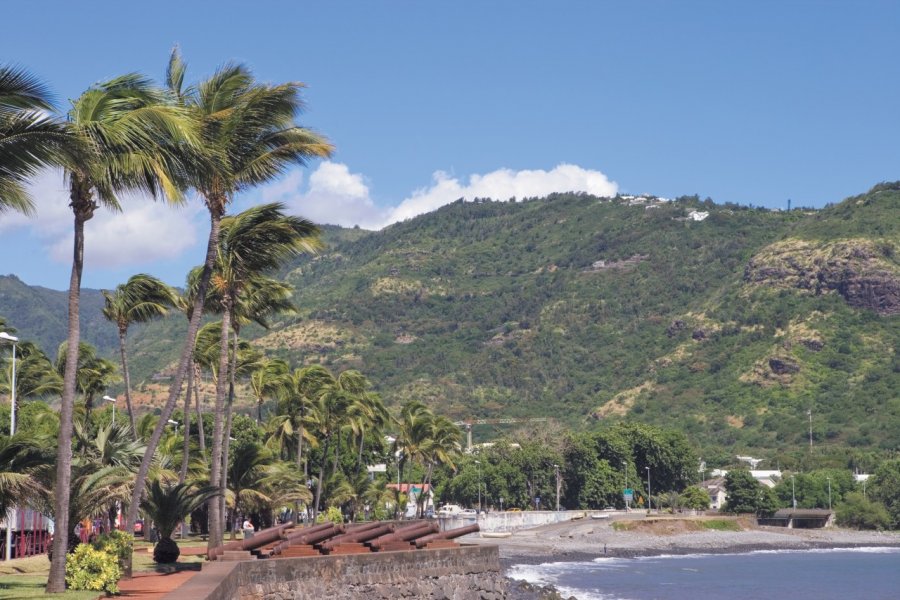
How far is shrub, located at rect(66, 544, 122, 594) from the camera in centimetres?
2311

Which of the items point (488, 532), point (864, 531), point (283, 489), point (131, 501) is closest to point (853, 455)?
point (864, 531)

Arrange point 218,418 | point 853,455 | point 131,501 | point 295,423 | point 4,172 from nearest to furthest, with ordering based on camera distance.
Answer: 1. point 4,172
2. point 131,501
3. point 218,418
4. point 295,423
5. point 853,455

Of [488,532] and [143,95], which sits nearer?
[143,95]

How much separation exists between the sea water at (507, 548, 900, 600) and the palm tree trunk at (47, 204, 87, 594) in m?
44.1

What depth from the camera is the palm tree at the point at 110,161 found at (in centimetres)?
2161

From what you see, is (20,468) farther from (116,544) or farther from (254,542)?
(254,542)

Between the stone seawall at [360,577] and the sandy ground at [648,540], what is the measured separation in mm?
58817

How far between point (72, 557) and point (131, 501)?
5636 millimetres

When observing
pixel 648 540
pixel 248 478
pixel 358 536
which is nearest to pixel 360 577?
pixel 358 536

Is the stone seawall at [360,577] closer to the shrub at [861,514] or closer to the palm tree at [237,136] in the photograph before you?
the palm tree at [237,136]

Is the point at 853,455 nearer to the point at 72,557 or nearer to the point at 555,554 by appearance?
the point at 555,554

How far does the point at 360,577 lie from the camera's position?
2888 cm

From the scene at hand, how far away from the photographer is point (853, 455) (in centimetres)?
18838

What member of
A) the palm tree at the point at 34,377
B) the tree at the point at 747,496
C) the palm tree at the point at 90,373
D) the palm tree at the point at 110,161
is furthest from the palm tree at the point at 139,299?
the tree at the point at 747,496
